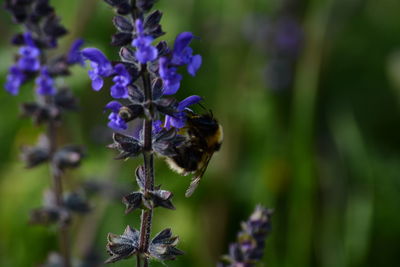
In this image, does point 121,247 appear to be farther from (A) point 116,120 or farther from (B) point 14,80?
(B) point 14,80

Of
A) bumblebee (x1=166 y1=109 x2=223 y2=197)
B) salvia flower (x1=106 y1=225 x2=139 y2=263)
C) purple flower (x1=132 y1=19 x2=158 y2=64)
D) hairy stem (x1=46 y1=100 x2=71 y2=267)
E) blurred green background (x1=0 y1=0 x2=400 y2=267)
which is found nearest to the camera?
purple flower (x1=132 y1=19 x2=158 y2=64)

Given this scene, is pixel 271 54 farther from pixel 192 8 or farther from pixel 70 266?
pixel 70 266

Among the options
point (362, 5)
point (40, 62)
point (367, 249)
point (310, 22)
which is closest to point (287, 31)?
point (310, 22)

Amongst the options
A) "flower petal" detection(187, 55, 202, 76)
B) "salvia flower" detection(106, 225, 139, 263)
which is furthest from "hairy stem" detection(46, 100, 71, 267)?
"flower petal" detection(187, 55, 202, 76)

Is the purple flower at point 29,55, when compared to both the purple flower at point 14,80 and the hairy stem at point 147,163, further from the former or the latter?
the hairy stem at point 147,163

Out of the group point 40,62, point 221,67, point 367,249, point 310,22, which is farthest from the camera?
point 310,22

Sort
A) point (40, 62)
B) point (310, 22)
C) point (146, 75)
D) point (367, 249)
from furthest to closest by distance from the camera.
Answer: point (310, 22), point (367, 249), point (40, 62), point (146, 75)

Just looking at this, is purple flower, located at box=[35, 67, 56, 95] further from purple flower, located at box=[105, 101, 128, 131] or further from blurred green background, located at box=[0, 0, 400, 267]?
purple flower, located at box=[105, 101, 128, 131]

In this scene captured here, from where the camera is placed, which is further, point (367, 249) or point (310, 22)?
point (310, 22)
